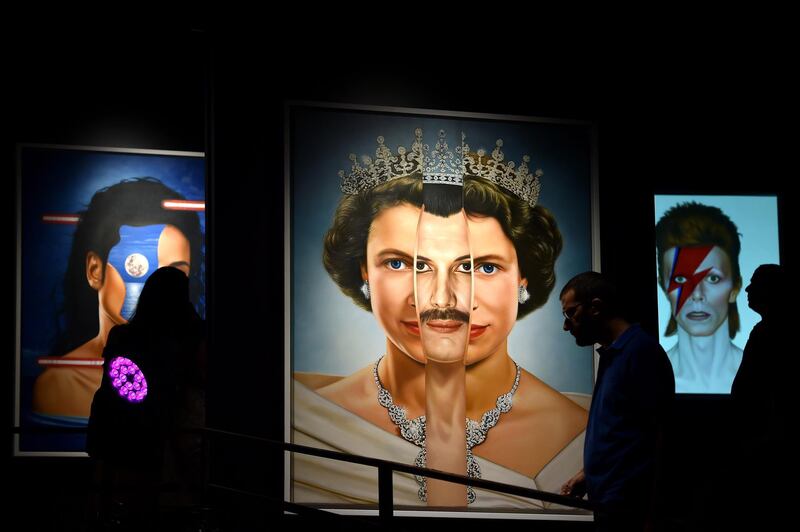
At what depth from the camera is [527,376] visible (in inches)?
195

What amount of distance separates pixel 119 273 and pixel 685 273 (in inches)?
173

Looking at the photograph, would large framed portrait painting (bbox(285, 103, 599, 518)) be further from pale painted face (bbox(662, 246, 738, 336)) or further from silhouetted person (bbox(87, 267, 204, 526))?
pale painted face (bbox(662, 246, 738, 336))

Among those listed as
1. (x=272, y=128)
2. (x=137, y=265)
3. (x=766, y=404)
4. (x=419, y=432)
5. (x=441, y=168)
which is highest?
(x=272, y=128)

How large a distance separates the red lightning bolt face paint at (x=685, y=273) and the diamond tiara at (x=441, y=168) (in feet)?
5.08

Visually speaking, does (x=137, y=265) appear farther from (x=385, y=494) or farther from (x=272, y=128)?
(x=385, y=494)

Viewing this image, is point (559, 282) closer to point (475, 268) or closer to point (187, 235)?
point (475, 268)

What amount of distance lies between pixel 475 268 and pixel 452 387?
0.75 meters

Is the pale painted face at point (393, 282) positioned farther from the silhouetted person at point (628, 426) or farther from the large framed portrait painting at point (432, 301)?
Answer: the silhouetted person at point (628, 426)

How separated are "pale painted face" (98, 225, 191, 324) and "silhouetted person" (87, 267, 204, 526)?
102 inches

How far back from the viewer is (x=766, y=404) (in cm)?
353

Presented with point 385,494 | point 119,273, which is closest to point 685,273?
point 385,494

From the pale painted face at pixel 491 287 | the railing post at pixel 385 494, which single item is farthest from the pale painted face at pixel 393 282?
the railing post at pixel 385 494

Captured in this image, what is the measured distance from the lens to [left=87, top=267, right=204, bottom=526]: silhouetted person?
3.43m

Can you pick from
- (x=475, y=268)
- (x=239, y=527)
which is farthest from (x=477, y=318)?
(x=239, y=527)
